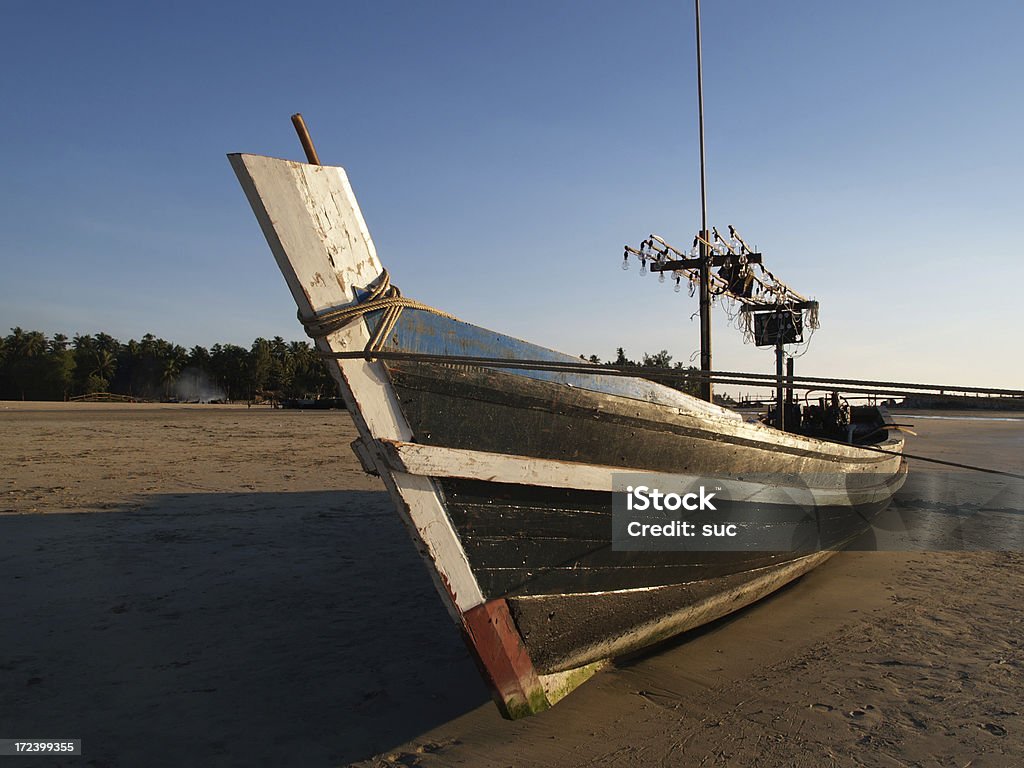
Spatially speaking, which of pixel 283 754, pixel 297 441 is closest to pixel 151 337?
pixel 297 441

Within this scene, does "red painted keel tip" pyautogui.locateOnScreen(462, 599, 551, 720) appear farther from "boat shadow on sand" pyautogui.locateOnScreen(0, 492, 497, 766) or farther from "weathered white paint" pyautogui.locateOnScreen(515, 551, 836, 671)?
"boat shadow on sand" pyautogui.locateOnScreen(0, 492, 497, 766)

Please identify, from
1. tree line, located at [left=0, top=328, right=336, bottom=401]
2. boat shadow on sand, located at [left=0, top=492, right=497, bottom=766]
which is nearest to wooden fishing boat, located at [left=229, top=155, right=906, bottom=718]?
boat shadow on sand, located at [left=0, top=492, right=497, bottom=766]

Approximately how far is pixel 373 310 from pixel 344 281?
18cm

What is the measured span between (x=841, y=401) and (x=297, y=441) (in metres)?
15.0

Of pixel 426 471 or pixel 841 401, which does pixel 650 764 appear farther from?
pixel 841 401

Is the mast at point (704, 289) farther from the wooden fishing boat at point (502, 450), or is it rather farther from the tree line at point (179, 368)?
the tree line at point (179, 368)

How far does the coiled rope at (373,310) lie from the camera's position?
2.72 meters

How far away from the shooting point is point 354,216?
2.88 m

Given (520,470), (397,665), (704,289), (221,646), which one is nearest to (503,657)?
(520,470)

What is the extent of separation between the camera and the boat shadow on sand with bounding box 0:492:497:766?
125 inches

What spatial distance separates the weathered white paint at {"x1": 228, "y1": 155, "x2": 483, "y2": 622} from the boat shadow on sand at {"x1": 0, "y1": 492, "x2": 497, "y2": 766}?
1074 mm

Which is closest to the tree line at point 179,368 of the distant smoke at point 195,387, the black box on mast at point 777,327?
the distant smoke at point 195,387

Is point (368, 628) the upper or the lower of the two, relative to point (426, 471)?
lower

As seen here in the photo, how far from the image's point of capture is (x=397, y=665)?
3.99 m
